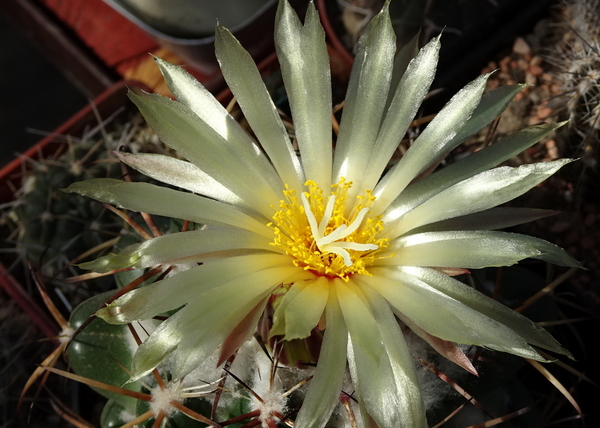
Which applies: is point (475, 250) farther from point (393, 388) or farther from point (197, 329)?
point (197, 329)

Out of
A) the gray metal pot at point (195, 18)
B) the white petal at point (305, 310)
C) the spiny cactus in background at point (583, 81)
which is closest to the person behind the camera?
the white petal at point (305, 310)

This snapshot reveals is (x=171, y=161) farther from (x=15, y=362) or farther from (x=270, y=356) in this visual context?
(x=15, y=362)

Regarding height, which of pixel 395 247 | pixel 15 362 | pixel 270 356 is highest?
pixel 395 247

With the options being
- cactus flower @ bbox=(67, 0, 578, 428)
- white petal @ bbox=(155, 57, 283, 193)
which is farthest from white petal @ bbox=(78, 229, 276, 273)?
white petal @ bbox=(155, 57, 283, 193)

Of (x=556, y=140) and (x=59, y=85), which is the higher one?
(x=59, y=85)

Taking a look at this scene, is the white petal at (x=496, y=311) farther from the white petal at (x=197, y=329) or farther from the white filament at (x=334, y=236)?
the white petal at (x=197, y=329)

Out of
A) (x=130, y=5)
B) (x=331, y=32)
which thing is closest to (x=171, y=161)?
(x=331, y=32)

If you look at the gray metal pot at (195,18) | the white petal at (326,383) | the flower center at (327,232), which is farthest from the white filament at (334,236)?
the gray metal pot at (195,18)
